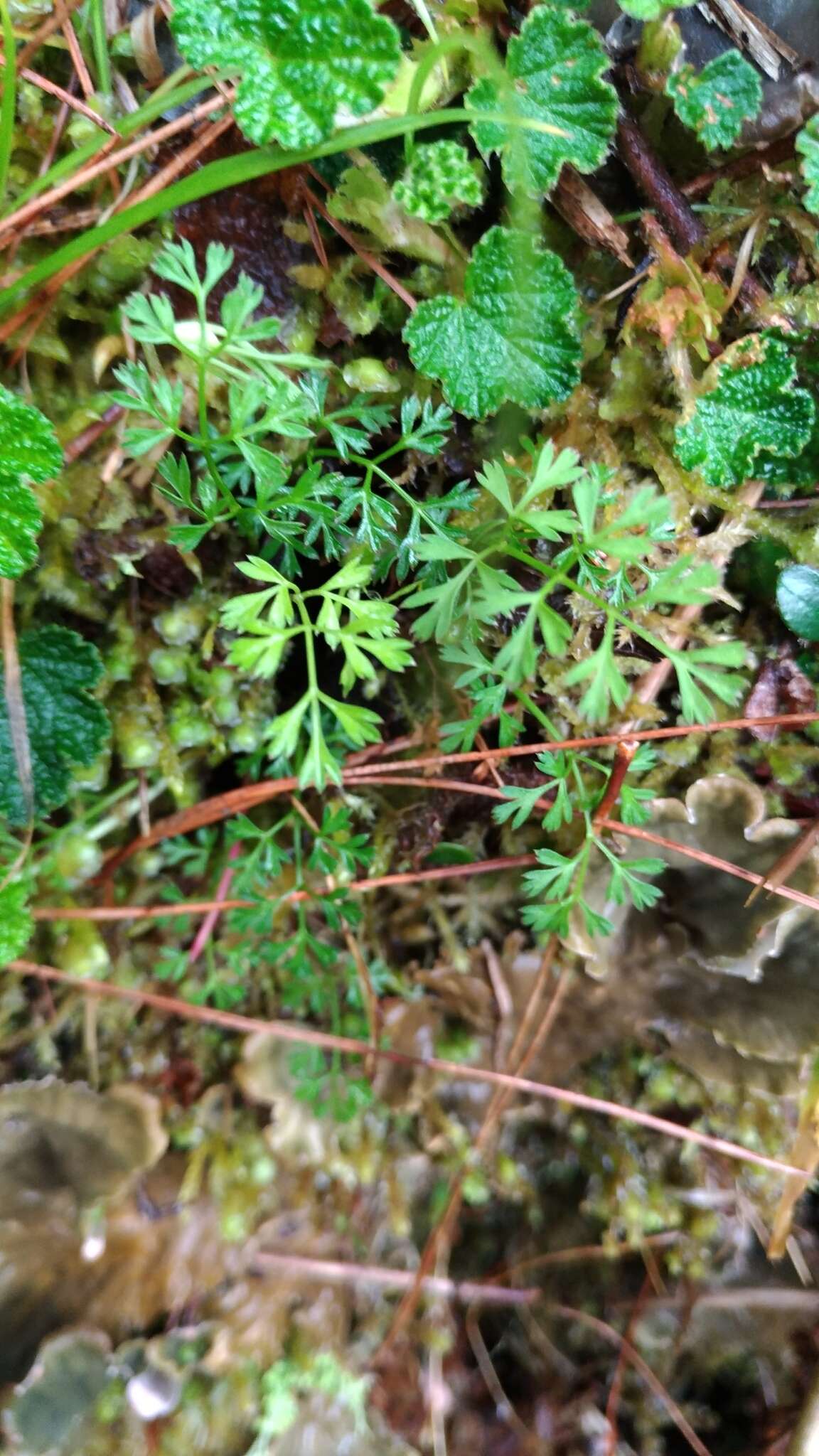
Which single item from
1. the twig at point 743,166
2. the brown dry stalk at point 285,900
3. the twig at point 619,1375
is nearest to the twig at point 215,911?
the brown dry stalk at point 285,900

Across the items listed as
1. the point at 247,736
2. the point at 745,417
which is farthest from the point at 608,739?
the point at 247,736

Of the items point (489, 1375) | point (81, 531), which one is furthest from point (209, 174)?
point (489, 1375)

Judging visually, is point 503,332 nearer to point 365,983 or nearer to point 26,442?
point 26,442

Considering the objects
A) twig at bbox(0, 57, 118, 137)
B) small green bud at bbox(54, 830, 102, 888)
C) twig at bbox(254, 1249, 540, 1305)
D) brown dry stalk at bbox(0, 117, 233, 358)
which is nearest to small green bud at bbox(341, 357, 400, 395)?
brown dry stalk at bbox(0, 117, 233, 358)

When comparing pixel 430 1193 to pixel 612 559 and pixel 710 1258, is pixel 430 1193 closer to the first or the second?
pixel 710 1258

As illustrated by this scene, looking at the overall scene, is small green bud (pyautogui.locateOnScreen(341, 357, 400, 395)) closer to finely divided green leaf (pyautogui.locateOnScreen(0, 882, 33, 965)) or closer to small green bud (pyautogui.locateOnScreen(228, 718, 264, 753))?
small green bud (pyautogui.locateOnScreen(228, 718, 264, 753))
